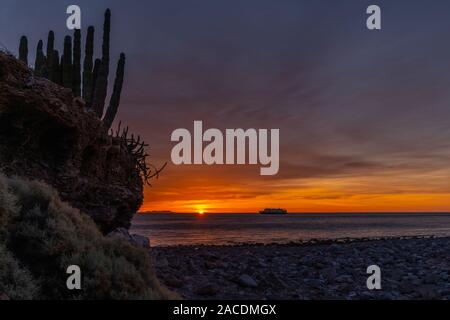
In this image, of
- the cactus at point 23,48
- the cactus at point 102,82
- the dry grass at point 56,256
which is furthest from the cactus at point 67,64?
the dry grass at point 56,256

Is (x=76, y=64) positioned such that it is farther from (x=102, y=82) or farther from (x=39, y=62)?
(x=39, y=62)

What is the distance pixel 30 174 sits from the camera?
12.9 m

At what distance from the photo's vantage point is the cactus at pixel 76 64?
18203 mm

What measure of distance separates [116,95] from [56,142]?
21.1ft

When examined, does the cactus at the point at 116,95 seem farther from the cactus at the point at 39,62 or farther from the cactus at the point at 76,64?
the cactus at the point at 39,62

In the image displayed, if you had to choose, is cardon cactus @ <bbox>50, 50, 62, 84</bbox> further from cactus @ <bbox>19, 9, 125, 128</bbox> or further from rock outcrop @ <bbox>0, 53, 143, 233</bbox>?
rock outcrop @ <bbox>0, 53, 143, 233</bbox>

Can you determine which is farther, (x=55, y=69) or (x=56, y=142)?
(x=55, y=69)

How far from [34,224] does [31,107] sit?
510 centimetres

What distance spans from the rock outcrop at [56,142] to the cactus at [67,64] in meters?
3.55

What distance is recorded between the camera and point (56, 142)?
45.9ft

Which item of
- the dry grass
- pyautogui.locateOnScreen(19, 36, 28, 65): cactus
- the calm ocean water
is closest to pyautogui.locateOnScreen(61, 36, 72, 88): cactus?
pyautogui.locateOnScreen(19, 36, 28, 65): cactus

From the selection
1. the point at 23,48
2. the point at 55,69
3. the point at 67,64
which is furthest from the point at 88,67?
the point at 23,48
